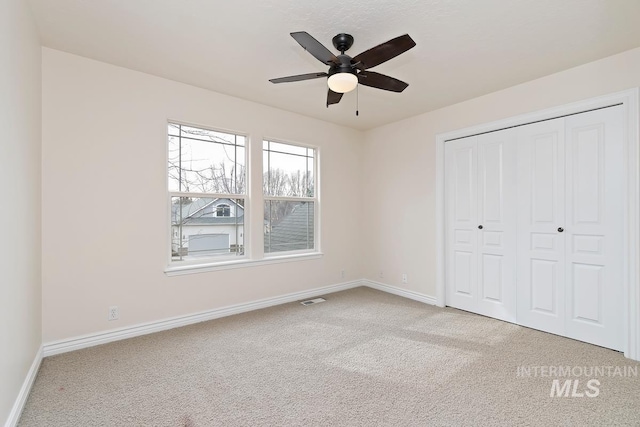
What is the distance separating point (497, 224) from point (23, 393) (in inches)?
174

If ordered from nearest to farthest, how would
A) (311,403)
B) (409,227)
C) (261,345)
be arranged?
(311,403), (261,345), (409,227)

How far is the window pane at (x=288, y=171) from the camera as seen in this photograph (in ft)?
14.0

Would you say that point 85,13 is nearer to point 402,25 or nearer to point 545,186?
point 402,25

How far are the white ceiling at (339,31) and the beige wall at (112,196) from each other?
288mm

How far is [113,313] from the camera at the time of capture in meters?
2.98

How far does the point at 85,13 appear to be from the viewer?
2242mm

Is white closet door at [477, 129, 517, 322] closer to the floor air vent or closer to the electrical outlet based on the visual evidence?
the floor air vent

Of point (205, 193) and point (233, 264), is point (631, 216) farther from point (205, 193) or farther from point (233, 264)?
point (205, 193)

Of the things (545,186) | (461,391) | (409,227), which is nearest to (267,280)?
(409,227)

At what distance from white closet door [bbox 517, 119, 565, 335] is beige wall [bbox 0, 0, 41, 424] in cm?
427

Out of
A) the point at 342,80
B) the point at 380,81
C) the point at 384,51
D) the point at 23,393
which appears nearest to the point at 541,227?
the point at 380,81

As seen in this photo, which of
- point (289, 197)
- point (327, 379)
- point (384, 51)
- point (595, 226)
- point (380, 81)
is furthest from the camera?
point (289, 197)

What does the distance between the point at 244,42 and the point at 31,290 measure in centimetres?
253

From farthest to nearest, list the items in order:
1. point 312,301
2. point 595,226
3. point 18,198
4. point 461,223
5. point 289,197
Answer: point 289,197
point 312,301
point 461,223
point 595,226
point 18,198
